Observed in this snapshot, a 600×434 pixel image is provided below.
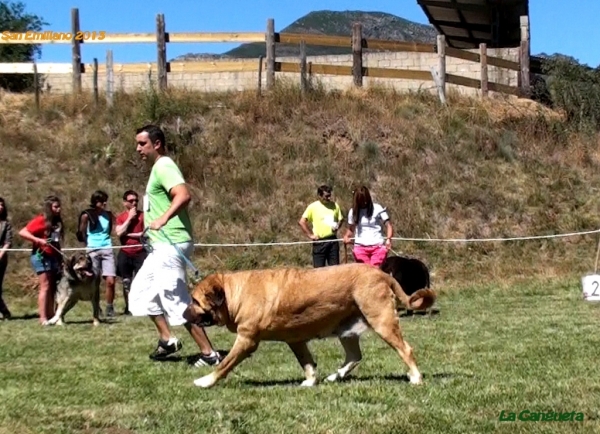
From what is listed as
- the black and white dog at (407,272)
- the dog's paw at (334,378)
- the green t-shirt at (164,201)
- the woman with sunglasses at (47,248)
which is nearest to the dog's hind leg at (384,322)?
the dog's paw at (334,378)

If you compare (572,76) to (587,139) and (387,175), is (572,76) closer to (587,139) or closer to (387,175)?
(587,139)

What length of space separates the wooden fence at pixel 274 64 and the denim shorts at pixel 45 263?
370 inches

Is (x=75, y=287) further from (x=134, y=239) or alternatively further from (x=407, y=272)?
(x=407, y=272)

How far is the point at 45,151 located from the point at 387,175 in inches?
305

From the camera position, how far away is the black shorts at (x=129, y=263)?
13.5m

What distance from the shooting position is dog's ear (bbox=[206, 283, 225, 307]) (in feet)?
21.3

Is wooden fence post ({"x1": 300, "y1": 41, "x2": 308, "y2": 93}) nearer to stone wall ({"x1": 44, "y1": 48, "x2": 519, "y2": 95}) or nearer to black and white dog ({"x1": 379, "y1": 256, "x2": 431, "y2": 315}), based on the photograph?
stone wall ({"x1": 44, "y1": 48, "x2": 519, "y2": 95})

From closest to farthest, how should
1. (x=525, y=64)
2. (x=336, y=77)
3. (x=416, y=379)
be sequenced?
(x=416, y=379), (x=525, y=64), (x=336, y=77)

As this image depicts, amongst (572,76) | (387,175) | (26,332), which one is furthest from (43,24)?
(26,332)

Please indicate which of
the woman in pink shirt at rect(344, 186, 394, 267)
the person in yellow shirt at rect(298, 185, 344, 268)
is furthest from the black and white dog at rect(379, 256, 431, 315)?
the person in yellow shirt at rect(298, 185, 344, 268)

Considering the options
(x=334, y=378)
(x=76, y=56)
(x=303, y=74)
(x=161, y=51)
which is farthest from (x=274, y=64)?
(x=334, y=378)

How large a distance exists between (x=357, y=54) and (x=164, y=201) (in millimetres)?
15273

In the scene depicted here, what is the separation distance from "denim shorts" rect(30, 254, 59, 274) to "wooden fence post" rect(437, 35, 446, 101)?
12.0 meters

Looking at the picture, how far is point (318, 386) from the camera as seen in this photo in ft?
21.5
